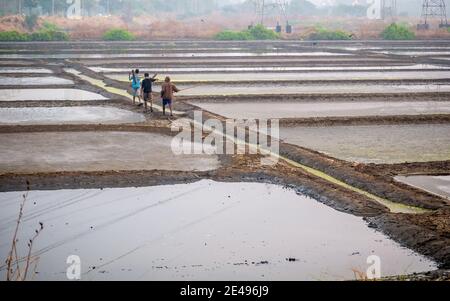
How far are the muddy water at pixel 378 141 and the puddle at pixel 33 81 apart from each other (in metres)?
13.0

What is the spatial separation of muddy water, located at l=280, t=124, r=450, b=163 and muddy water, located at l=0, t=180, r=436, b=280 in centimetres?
301

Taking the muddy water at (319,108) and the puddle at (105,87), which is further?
the puddle at (105,87)

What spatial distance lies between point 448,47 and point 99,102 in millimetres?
35563

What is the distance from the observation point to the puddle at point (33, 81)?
1040 inches

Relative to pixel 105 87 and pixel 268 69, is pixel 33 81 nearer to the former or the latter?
pixel 105 87

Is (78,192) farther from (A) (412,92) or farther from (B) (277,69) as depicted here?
(B) (277,69)

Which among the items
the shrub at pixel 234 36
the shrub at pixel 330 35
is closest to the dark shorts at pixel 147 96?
the shrub at pixel 234 36

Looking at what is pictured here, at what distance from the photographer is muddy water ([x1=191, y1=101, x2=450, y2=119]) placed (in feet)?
61.8

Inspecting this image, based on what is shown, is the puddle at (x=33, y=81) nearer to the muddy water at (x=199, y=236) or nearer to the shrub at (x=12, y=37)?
the muddy water at (x=199, y=236)

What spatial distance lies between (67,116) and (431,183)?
10564 millimetres

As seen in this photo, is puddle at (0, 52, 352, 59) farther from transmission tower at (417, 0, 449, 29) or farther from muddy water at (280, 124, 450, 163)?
muddy water at (280, 124, 450, 163)

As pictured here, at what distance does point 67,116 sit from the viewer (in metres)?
18.5

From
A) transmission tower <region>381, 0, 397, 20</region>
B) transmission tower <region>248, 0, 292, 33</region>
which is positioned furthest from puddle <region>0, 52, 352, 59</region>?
transmission tower <region>381, 0, 397, 20</region>

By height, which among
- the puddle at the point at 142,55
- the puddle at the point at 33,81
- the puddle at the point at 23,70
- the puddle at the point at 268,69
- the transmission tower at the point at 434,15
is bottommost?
the puddle at the point at 33,81
